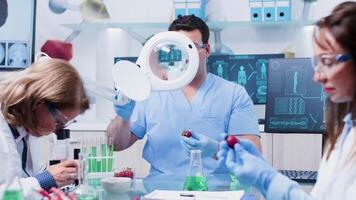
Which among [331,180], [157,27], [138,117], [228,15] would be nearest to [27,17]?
[157,27]

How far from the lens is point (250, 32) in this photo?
11.5 ft

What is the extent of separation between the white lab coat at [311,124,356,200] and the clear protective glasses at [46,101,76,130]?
865mm

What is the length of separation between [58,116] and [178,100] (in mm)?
804

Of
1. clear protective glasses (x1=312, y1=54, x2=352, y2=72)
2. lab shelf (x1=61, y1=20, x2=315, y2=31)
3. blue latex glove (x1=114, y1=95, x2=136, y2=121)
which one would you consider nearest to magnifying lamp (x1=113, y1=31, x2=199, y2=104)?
blue latex glove (x1=114, y1=95, x2=136, y2=121)

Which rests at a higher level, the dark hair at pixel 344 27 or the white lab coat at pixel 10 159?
the dark hair at pixel 344 27

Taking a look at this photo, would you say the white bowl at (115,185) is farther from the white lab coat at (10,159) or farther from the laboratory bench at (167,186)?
the white lab coat at (10,159)

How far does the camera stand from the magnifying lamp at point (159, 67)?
1802mm

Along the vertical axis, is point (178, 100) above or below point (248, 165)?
above

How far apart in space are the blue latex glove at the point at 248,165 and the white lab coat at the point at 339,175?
135mm

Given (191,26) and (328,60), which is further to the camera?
(191,26)

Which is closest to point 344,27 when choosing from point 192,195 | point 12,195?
Result: point 192,195

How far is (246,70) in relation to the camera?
3309mm

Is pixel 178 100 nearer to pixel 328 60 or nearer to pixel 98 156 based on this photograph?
pixel 98 156

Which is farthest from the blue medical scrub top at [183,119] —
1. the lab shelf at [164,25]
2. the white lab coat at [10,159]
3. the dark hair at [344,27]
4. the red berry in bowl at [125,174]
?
the lab shelf at [164,25]
